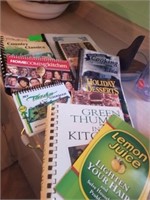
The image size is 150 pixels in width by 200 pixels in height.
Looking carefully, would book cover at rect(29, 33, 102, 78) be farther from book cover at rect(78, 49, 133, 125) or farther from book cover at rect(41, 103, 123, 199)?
book cover at rect(41, 103, 123, 199)

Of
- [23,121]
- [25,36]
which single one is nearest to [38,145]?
[23,121]

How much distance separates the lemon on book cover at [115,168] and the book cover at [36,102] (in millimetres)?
125

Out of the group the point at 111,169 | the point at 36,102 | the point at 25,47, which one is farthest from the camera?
the point at 25,47

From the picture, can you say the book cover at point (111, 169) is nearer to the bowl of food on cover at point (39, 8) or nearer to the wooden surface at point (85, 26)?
the wooden surface at point (85, 26)

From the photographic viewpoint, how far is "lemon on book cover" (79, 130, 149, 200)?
381 millimetres

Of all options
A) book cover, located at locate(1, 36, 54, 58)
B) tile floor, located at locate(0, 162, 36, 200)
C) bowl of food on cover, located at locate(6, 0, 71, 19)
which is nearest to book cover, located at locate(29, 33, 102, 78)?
book cover, located at locate(1, 36, 54, 58)

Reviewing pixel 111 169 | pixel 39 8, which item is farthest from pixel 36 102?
pixel 39 8

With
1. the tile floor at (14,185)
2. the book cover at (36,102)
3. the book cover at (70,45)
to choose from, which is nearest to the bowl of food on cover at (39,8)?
the book cover at (70,45)

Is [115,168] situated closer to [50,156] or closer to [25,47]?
[50,156]

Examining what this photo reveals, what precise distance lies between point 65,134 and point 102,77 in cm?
20

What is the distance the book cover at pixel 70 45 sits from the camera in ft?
2.11

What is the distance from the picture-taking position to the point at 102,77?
0.59 meters

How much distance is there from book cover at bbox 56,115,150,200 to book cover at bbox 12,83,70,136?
4.5 inches

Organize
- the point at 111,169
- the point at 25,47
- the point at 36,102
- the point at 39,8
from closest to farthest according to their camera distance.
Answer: the point at 111,169, the point at 36,102, the point at 25,47, the point at 39,8
